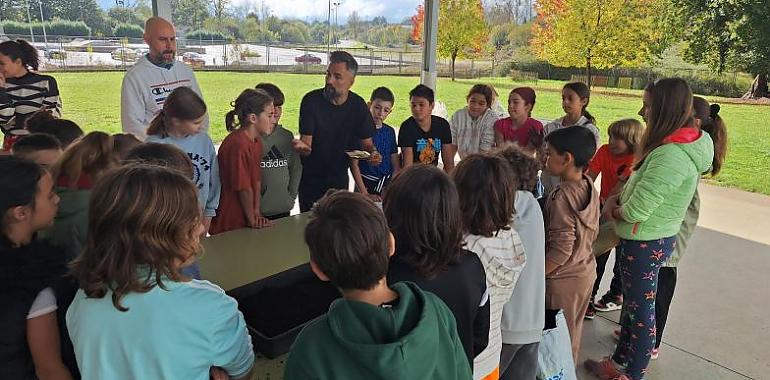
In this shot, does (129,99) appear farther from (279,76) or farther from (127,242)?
(279,76)

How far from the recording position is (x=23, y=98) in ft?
10.8

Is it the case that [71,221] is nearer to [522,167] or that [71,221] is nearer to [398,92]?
[522,167]

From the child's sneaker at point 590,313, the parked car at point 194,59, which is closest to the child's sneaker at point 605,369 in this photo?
the child's sneaker at point 590,313

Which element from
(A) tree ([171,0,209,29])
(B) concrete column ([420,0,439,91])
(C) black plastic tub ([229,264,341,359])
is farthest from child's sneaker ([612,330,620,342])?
(A) tree ([171,0,209,29])

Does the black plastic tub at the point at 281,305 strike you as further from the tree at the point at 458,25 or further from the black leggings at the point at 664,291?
the tree at the point at 458,25

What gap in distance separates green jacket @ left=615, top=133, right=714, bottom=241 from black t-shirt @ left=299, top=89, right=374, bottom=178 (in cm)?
167

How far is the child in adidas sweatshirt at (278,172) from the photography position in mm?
2904

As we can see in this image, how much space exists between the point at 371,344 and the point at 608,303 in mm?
3088

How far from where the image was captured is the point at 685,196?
2363mm

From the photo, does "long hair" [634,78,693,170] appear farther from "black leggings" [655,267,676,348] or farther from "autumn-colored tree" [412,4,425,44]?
"autumn-colored tree" [412,4,425,44]

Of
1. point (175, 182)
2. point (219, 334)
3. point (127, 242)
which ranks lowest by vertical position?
point (219, 334)

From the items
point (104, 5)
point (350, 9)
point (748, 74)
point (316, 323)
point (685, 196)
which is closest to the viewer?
point (316, 323)

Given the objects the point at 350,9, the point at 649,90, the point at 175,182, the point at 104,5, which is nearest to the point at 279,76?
the point at 350,9

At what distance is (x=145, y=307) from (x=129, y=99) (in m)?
2.45
